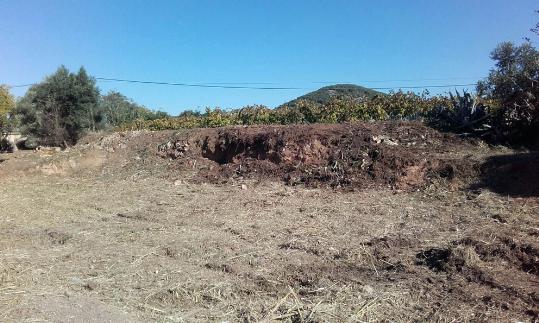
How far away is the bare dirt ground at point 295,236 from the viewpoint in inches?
183

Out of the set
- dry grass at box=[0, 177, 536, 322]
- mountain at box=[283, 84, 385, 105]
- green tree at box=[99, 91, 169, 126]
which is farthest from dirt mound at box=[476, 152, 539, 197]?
green tree at box=[99, 91, 169, 126]

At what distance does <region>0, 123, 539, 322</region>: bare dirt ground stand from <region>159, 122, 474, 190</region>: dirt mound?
0.13 ft

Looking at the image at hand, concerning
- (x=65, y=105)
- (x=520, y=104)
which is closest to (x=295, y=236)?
(x=520, y=104)

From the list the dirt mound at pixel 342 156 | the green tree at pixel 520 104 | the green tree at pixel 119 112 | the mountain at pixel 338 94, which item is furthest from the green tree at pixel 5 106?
the green tree at pixel 520 104

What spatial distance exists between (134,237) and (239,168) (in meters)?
5.61

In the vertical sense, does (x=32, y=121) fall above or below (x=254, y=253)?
above

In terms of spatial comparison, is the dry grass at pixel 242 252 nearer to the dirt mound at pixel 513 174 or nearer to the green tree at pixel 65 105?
the dirt mound at pixel 513 174

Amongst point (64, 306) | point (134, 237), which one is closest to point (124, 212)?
point (134, 237)

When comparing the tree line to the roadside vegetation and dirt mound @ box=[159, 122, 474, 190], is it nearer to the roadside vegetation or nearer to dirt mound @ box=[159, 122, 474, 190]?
the roadside vegetation

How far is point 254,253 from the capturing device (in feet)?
20.7

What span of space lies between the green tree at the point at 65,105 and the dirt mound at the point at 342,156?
2009 cm

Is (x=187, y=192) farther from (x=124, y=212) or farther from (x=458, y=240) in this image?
(x=458, y=240)

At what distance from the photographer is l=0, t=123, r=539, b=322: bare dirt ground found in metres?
4.66

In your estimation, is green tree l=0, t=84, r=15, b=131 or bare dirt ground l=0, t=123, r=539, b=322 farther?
green tree l=0, t=84, r=15, b=131
